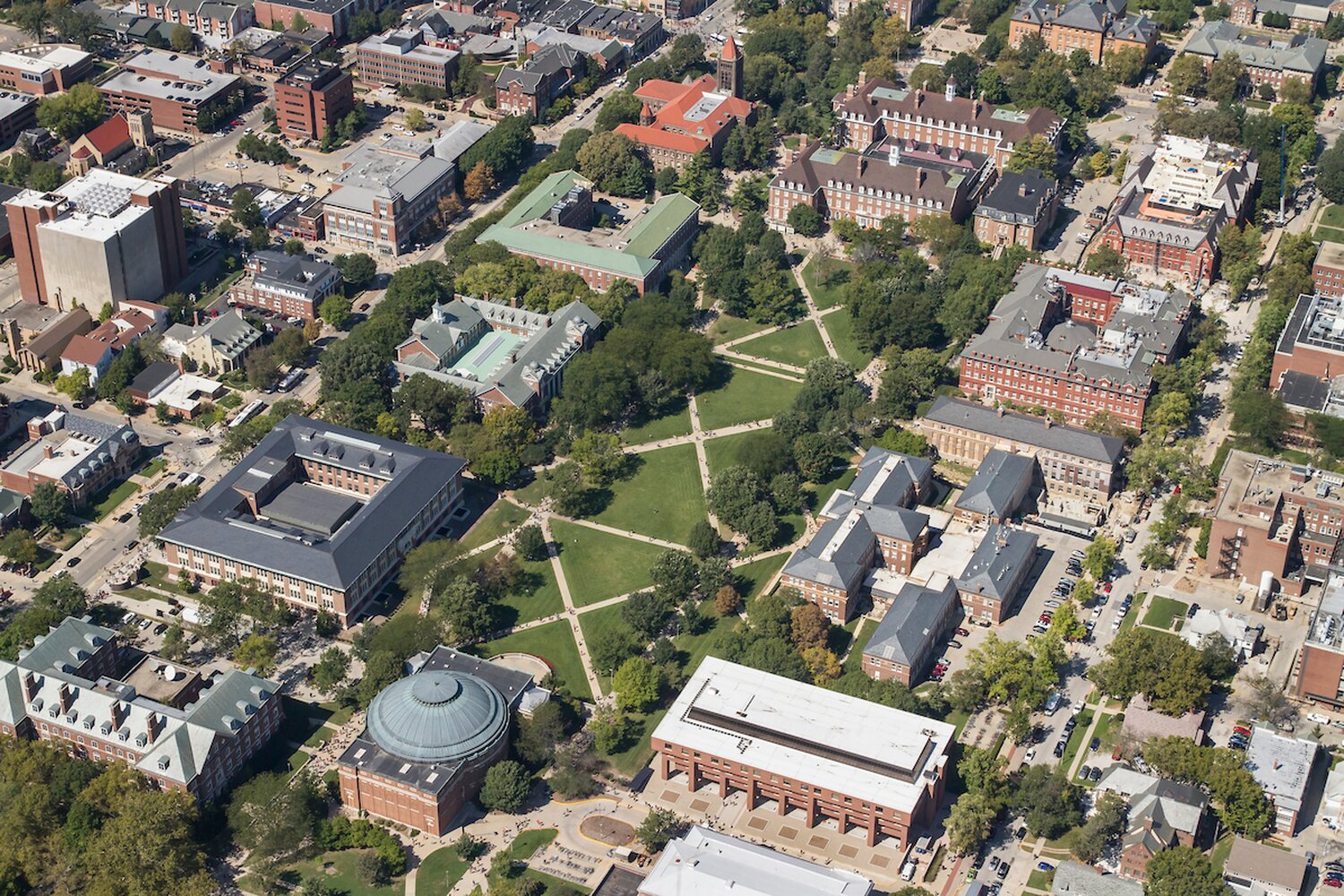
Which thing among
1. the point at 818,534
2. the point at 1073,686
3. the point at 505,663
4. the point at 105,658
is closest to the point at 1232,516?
the point at 1073,686

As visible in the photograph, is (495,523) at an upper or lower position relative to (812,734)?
lower

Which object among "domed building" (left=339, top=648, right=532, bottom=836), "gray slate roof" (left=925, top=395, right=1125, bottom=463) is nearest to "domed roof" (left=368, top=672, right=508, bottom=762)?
"domed building" (left=339, top=648, right=532, bottom=836)

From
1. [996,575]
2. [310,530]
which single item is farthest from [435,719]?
[996,575]

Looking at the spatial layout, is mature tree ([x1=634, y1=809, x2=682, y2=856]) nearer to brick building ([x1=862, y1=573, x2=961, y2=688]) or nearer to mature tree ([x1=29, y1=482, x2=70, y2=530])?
brick building ([x1=862, y1=573, x2=961, y2=688])

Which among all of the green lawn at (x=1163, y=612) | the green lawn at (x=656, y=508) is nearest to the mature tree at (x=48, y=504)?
the green lawn at (x=656, y=508)

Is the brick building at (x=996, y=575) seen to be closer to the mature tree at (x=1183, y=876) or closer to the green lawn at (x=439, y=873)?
the mature tree at (x=1183, y=876)

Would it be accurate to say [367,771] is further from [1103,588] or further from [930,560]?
[1103,588]

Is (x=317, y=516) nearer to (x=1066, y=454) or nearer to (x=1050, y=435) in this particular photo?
(x=1050, y=435)

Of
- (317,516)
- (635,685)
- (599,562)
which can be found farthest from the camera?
(599,562)
